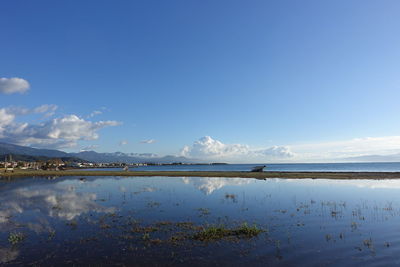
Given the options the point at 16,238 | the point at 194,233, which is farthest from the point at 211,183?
the point at 16,238

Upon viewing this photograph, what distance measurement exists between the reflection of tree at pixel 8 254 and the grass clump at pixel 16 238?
1.44 meters

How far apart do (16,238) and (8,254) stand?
3.47 metres

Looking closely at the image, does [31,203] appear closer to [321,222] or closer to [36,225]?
[36,225]

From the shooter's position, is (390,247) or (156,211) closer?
(390,247)

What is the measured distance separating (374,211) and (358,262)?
690 inches

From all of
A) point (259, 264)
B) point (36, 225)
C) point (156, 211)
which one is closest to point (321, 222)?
point (259, 264)

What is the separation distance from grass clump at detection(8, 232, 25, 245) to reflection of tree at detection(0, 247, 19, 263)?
4.72ft

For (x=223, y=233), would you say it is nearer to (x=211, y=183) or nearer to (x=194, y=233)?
(x=194, y=233)

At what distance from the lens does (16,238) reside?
1870 cm

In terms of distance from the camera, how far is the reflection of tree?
14823 mm

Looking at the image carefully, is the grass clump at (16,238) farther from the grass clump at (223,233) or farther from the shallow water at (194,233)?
the grass clump at (223,233)

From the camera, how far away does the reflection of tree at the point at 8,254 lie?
14.8 meters

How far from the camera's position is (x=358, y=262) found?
1414 centimetres

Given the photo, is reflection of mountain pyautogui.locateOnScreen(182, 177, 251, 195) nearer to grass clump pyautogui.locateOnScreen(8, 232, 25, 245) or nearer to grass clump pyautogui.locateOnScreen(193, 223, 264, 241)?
grass clump pyautogui.locateOnScreen(193, 223, 264, 241)
